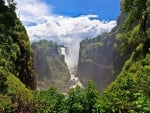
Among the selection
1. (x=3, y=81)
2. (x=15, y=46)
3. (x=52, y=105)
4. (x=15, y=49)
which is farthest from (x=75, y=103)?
(x=15, y=46)

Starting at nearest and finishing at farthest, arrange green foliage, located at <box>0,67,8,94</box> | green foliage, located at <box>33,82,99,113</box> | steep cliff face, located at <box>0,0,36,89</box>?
green foliage, located at <box>33,82,99,113</box> < green foliage, located at <box>0,67,8,94</box> < steep cliff face, located at <box>0,0,36,89</box>

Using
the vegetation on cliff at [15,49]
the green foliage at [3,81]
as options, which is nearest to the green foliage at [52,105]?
the green foliage at [3,81]

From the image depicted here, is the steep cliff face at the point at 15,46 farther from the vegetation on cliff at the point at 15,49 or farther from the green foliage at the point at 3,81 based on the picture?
the green foliage at the point at 3,81

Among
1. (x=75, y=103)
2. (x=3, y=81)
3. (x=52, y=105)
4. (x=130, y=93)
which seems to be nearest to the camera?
(x=130, y=93)

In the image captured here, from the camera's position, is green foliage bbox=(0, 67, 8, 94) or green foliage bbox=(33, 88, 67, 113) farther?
green foliage bbox=(0, 67, 8, 94)

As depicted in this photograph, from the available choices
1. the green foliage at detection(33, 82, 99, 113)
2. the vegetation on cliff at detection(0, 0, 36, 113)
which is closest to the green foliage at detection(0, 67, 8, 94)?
the vegetation on cliff at detection(0, 0, 36, 113)

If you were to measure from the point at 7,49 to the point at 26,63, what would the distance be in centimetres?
949

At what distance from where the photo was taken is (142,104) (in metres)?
22.0

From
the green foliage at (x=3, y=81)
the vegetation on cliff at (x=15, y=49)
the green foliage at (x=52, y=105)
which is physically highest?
the vegetation on cliff at (x=15, y=49)

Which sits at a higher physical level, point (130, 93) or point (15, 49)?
point (15, 49)

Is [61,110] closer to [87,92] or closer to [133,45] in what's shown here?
[87,92]

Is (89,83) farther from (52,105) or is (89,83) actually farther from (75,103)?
(52,105)

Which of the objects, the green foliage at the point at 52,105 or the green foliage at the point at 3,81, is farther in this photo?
the green foliage at the point at 3,81

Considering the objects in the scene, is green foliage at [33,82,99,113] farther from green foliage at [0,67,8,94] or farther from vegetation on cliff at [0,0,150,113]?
green foliage at [0,67,8,94]
